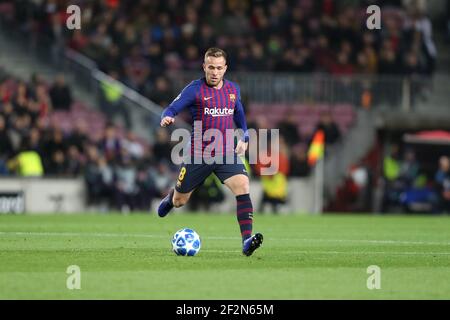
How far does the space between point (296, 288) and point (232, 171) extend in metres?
3.58

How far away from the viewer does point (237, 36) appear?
3338cm

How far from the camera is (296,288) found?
10.9 metres

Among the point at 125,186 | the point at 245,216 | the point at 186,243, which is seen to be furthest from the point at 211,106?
the point at 125,186

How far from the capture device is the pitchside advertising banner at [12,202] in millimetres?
26203

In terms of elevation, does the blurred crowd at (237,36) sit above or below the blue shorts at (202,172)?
above

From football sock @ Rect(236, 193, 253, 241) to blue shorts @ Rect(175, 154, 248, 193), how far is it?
0.34m

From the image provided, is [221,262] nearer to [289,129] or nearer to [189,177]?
[189,177]

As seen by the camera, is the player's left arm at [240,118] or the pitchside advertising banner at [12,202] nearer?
the player's left arm at [240,118]

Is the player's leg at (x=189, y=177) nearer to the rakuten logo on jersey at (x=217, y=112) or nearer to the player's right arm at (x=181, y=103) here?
the rakuten logo on jersey at (x=217, y=112)

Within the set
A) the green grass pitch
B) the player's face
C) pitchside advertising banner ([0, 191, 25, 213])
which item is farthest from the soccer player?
pitchside advertising banner ([0, 191, 25, 213])

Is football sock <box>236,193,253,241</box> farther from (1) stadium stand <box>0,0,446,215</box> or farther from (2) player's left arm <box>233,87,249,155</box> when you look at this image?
(1) stadium stand <box>0,0,446,215</box>

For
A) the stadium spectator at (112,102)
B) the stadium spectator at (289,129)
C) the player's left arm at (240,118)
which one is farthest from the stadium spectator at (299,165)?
the player's left arm at (240,118)

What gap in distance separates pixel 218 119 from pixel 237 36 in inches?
760

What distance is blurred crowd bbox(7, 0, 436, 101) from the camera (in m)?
32.0
